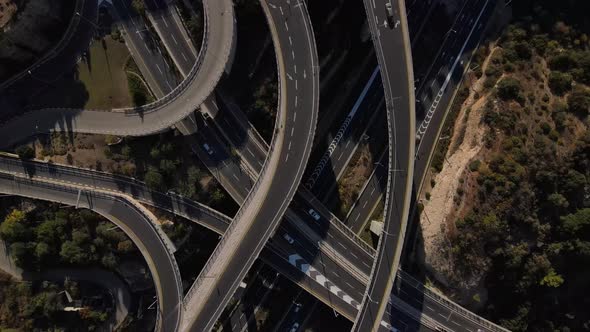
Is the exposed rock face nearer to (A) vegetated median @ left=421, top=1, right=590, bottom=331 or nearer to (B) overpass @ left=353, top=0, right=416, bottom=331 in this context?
(B) overpass @ left=353, top=0, right=416, bottom=331

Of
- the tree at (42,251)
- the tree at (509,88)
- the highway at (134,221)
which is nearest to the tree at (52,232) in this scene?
the tree at (42,251)

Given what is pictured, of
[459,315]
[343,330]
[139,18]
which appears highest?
[139,18]

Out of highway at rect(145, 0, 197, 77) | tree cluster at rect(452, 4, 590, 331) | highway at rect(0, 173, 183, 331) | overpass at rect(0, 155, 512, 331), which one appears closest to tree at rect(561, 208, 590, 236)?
tree cluster at rect(452, 4, 590, 331)

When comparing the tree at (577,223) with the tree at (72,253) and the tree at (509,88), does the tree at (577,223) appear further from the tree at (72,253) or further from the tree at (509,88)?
the tree at (72,253)

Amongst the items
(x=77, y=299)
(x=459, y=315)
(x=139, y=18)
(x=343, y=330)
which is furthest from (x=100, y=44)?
(x=459, y=315)

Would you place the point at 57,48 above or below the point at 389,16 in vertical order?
below

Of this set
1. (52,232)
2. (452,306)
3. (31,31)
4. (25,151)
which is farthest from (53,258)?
(452,306)

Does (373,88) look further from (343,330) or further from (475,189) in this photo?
(343,330)

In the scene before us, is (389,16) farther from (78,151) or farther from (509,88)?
(78,151)
